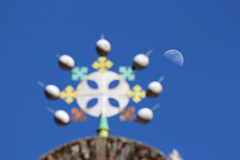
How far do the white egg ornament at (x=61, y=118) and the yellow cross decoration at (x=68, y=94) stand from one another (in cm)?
31

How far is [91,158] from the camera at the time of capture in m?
10.8

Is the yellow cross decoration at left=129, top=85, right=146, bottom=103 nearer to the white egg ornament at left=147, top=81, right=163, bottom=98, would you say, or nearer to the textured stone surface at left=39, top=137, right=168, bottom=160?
the white egg ornament at left=147, top=81, right=163, bottom=98

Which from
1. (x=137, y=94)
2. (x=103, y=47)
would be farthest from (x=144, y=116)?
(x=103, y=47)

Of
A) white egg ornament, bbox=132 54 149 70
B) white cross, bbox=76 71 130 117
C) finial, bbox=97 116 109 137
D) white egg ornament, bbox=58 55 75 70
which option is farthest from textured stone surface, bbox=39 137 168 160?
white egg ornament, bbox=58 55 75 70

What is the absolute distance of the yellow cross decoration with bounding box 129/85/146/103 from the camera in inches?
477

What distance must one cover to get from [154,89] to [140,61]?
2.62 feet

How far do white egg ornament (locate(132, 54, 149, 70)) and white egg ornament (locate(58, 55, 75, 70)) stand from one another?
4.74 ft

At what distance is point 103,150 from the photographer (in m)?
10.7

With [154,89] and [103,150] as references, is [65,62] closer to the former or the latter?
[154,89]

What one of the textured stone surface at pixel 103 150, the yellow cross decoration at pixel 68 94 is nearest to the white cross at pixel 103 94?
the yellow cross decoration at pixel 68 94

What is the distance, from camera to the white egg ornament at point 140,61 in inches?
494

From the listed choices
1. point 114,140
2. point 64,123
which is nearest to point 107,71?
point 64,123

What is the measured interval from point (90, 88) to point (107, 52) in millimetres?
1066

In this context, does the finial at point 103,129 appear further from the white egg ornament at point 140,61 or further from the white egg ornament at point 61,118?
the white egg ornament at point 140,61
